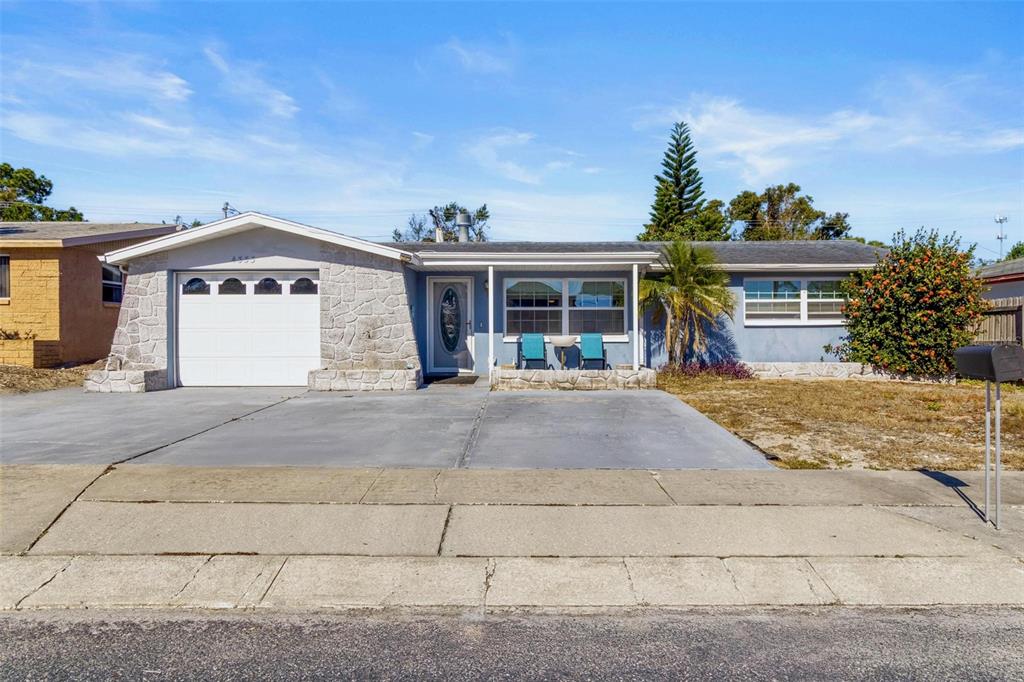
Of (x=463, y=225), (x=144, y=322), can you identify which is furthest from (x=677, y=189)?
(x=144, y=322)

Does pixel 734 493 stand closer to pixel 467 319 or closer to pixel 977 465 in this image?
pixel 977 465

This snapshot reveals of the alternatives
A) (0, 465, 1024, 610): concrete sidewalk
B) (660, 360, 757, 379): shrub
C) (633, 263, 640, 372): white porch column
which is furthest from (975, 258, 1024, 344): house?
(0, 465, 1024, 610): concrete sidewalk

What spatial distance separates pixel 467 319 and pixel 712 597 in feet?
39.3

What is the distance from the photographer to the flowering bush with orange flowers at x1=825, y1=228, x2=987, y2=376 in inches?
574

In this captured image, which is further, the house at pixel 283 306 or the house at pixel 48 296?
the house at pixel 48 296

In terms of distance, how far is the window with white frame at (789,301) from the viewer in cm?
1608

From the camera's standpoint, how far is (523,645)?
3598 millimetres

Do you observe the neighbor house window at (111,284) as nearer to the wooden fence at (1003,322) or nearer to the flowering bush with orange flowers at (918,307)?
the flowering bush with orange flowers at (918,307)

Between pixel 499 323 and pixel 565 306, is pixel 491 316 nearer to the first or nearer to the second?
pixel 499 323

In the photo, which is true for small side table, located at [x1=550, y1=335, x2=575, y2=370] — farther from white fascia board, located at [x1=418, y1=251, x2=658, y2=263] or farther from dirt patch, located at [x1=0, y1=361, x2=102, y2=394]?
dirt patch, located at [x1=0, y1=361, x2=102, y2=394]

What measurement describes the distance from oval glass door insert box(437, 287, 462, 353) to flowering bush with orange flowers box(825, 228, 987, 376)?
9328 mm

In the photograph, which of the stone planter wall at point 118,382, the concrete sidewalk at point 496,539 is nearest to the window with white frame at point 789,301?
the concrete sidewalk at point 496,539

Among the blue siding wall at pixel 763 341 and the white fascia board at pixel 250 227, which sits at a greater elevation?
the white fascia board at pixel 250 227

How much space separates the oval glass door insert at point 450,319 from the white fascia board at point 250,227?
2.32 meters
